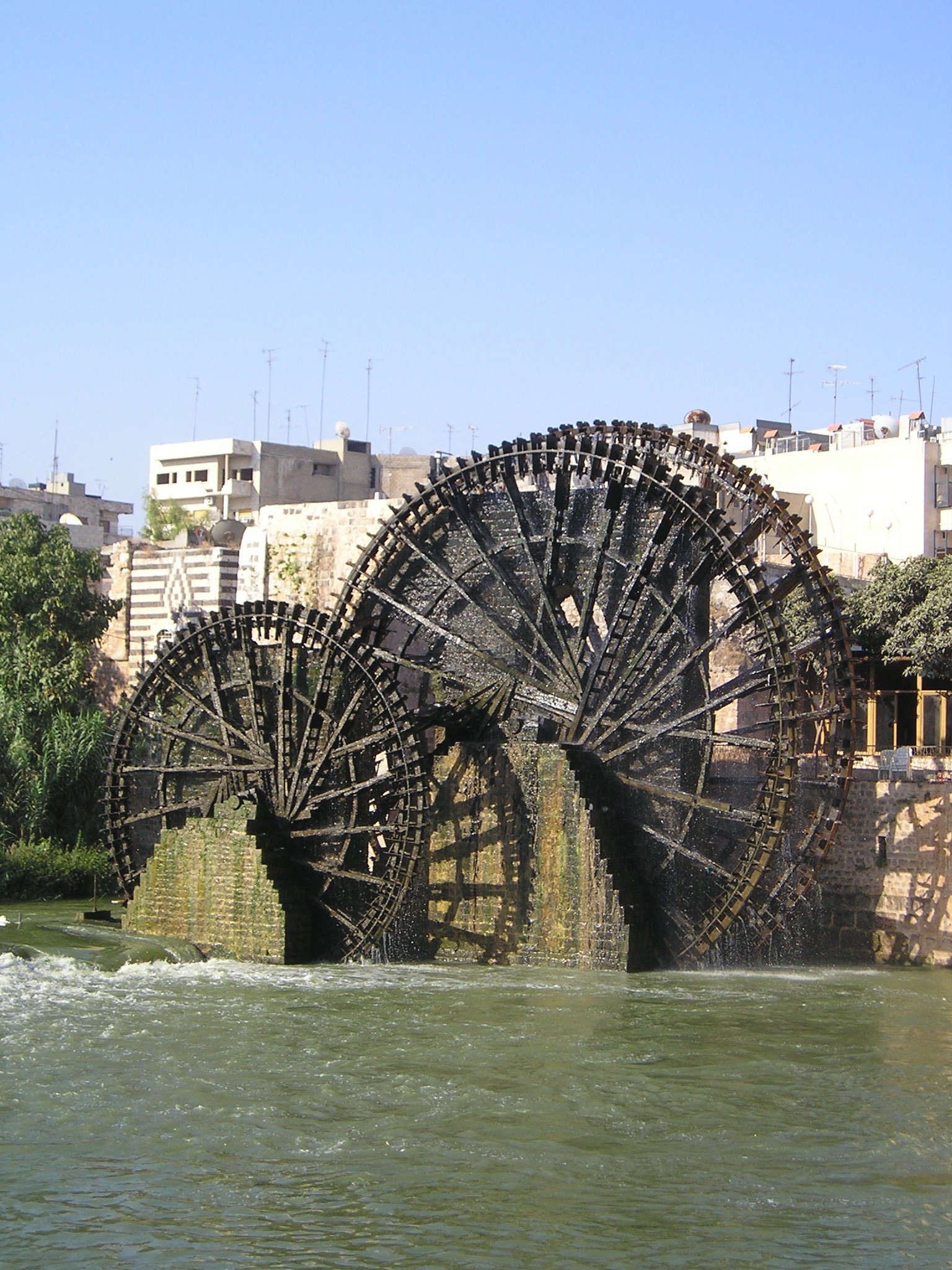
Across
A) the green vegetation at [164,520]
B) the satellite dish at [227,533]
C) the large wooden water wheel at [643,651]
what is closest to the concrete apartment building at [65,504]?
the green vegetation at [164,520]

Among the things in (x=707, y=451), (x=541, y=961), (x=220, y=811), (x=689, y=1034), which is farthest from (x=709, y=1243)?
(x=707, y=451)

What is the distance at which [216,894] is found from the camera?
17812 millimetres

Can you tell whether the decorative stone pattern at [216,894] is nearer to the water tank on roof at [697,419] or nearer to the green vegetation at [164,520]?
the water tank on roof at [697,419]

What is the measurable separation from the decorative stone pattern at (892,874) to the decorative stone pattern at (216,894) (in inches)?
246

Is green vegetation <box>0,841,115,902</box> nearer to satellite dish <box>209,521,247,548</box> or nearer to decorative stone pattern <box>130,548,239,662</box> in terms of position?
decorative stone pattern <box>130,548,239,662</box>

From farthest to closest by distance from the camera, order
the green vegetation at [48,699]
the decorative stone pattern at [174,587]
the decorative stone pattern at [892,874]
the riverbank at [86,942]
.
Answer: the decorative stone pattern at [174,587], the green vegetation at [48,699], the decorative stone pattern at [892,874], the riverbank at [86,942]

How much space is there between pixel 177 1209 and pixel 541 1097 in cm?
324

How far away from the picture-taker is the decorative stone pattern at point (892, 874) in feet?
61.2

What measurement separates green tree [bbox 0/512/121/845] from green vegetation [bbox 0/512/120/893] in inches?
0.5

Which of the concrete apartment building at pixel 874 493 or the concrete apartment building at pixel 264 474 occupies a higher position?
the concrete apartment building at pixel 264 474

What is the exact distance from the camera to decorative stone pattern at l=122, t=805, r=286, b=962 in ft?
57.7

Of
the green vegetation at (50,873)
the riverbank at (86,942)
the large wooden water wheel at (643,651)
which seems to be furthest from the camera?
the green vegetation at (50,873)

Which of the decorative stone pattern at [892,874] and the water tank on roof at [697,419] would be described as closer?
the decorative stone pattern at [892,874]

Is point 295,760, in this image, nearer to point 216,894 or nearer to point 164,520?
point 216,894
